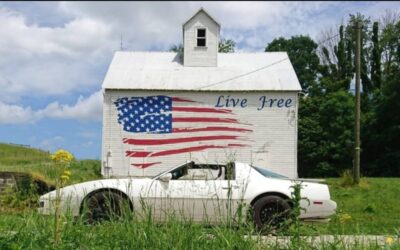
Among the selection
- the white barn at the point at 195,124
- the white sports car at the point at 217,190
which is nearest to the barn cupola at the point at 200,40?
the white barn at the point at 195,124

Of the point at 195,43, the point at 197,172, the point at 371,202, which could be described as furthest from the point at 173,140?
the point at 197,172

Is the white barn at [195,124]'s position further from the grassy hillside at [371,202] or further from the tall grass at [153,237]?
the tall grass at [153,237]

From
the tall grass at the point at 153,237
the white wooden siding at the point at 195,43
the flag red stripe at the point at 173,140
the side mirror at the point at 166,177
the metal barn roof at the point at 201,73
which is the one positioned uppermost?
the white wooden siding at the point at 195,43

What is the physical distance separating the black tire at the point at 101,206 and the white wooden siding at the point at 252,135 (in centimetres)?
1596

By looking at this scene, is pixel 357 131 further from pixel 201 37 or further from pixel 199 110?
pixel 201 37

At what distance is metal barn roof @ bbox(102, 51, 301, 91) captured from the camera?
82.2ft

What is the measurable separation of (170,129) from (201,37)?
5.72 meters

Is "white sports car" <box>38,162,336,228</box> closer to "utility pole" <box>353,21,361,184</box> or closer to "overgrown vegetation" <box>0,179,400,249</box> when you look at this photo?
"overgrown vegetation" <box>0,179,400,249</box>

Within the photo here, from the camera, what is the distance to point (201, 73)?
2658 cm

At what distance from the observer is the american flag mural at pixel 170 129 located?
24766mm

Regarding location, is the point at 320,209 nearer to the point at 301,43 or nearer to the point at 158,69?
the point at 158,69

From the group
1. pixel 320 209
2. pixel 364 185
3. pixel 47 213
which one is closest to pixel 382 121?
pixel 364 185

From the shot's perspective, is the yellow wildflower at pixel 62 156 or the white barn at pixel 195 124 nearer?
the yellow wildflower at pixel 62 156

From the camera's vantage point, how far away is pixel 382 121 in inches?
1535
